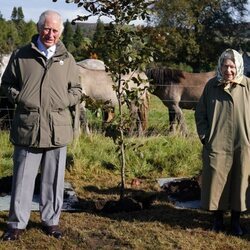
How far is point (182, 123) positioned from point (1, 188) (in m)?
4.57

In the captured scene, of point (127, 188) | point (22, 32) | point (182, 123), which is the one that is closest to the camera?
point (127, 188)

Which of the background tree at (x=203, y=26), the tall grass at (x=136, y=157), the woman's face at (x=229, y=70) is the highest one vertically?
the background tree at (x=203, y=26)

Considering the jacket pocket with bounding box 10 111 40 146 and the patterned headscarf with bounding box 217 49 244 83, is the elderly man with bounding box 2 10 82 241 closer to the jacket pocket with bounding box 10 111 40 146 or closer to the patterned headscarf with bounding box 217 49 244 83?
the jacket pocket with bounding box 10 111 40 146

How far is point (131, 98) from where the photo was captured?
542cm

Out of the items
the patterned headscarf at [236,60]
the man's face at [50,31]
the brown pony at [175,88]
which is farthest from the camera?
the brown pony at [175,88]

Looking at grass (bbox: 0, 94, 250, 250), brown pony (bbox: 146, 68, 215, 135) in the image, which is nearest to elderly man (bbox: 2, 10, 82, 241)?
grass (bbox: 0, 94, 250, 250)

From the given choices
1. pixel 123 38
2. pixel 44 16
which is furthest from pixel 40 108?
pixel 123 38

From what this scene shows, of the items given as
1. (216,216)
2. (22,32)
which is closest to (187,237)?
(216,216)

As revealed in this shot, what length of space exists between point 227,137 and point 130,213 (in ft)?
4.60

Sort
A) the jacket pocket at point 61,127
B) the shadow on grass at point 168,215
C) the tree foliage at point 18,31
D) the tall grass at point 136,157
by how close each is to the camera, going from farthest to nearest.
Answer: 1. the tree foliage at point 18,31
2. the tall grass at point 136,157
3. the shadow on grass at point 168,215
4. the jacket pocket at point 61,127

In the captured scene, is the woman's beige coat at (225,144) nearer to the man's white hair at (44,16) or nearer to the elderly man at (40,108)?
the elderly man at (40,108)

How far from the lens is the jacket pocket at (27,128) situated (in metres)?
4.19

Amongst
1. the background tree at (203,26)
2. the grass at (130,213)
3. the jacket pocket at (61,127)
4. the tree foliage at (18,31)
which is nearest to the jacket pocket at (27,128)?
the jacket pocket at (61,127)

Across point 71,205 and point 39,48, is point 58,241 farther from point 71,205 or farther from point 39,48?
point 39,48
